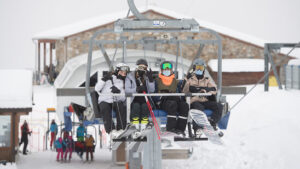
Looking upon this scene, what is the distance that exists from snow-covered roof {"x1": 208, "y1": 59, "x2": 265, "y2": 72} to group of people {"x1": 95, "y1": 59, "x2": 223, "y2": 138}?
22063 mm

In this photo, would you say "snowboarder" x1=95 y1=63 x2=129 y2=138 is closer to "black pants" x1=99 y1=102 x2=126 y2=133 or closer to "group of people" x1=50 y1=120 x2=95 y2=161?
"black pants" x1=99 y1=102 x2=126 y2=133

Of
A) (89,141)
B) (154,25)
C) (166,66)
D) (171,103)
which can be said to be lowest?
(89,141)

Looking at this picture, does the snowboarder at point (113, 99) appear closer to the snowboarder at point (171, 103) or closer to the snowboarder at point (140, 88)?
the snowboarder at point (140, 88)

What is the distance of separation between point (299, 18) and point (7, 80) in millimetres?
144877

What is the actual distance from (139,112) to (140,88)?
1.67 ft

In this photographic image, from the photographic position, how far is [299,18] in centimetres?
15600

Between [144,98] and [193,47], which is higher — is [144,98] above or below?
below

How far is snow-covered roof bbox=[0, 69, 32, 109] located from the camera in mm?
19219

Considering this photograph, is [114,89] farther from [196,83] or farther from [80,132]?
[80,132]

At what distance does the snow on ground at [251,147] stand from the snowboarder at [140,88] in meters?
9.44

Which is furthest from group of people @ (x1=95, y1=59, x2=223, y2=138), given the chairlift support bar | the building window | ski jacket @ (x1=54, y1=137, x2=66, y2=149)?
the building window

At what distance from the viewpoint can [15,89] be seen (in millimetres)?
20172

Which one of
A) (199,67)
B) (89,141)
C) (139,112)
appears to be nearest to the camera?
(139,112)

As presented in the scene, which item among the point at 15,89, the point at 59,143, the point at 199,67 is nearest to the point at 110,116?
the point at 199,67
